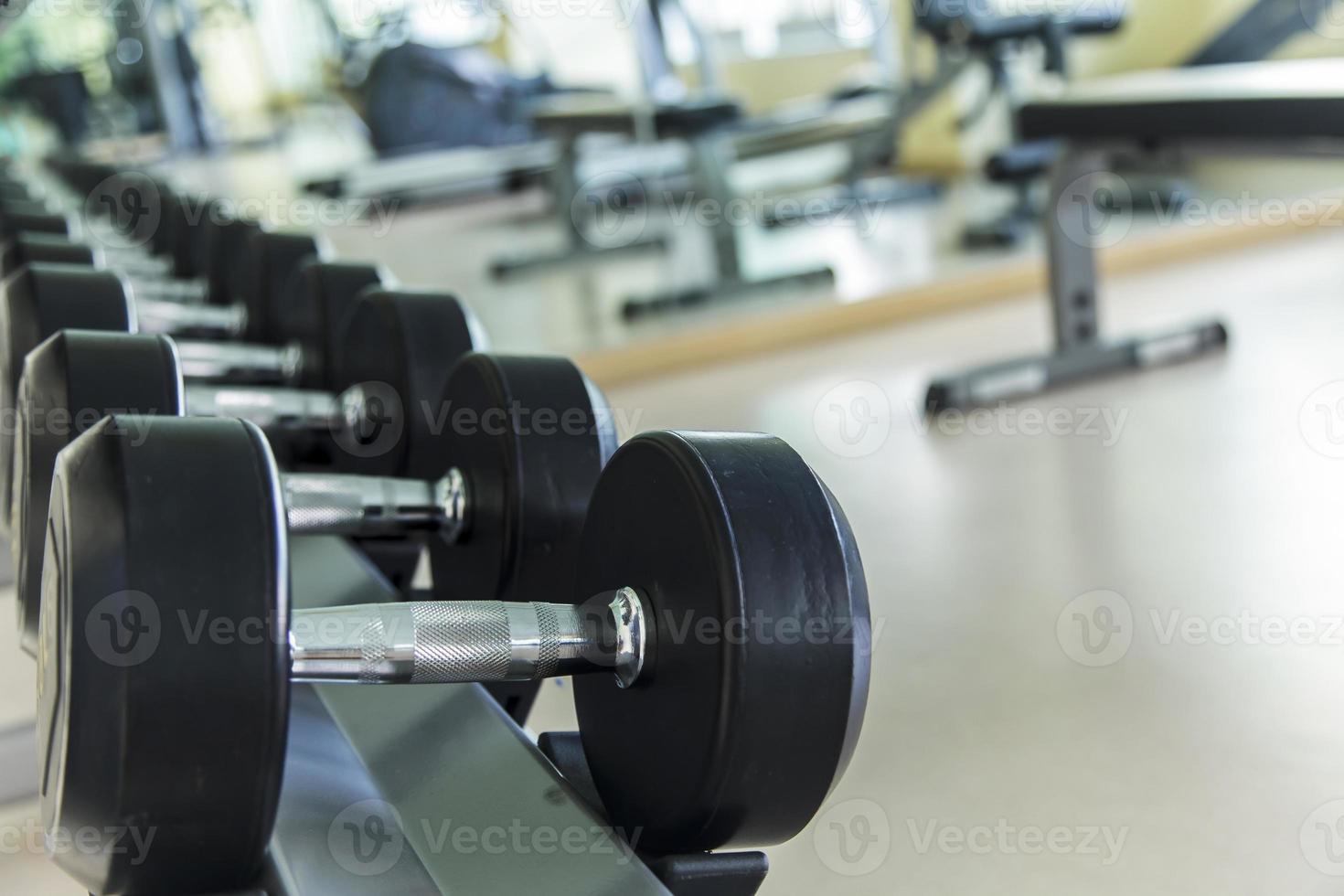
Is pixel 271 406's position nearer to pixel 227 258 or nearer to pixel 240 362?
pixel 240 362

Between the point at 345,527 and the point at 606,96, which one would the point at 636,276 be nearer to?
the point at 606,96

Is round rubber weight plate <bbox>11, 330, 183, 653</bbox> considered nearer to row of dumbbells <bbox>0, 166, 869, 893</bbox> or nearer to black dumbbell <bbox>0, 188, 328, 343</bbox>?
row of dumbbells <bbox>0, 166, 869, 893</bbox>

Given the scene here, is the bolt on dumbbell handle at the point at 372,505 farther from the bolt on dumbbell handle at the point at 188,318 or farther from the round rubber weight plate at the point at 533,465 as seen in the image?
the bolt on dumbbell handle at the point at 188,318

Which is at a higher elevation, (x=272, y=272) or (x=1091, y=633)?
(x=272, y=272)

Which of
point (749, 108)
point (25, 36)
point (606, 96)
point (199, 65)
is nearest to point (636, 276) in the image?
point (606, 96)

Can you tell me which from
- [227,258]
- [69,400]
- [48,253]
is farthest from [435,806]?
[227,258]

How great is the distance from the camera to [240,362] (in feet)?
5.60

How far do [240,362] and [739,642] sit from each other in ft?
3.88

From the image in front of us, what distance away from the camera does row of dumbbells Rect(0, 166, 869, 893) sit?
0.64 metres

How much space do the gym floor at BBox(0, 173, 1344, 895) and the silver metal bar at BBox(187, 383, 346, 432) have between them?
0.35 meters

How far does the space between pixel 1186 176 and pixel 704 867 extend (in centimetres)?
472

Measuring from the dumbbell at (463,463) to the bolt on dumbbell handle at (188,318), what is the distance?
0.97 meters

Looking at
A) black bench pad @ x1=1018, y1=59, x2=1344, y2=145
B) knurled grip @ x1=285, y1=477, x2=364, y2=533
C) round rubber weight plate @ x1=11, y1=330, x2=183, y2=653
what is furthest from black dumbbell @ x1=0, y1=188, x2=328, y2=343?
black bench pad @ x1=1018, y1=59, x2=1344, y2=145

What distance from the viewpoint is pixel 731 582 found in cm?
70
